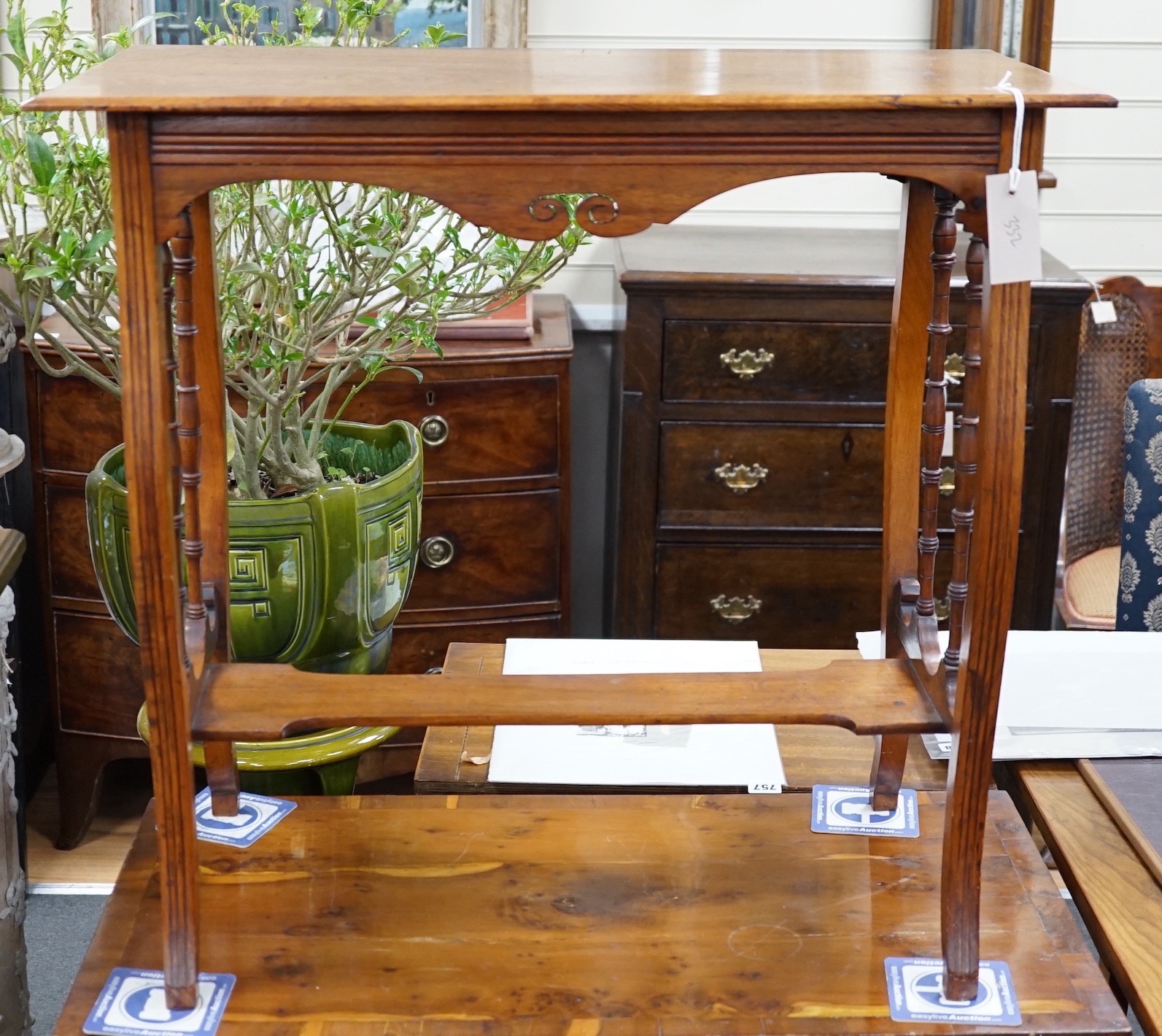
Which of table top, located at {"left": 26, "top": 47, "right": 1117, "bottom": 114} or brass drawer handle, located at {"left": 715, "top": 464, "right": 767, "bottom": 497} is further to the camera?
brass drawer handle, located at {"left": 715, "top": 464, "right": 767, "bottom": 497}

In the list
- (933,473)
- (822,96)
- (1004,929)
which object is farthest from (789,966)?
(822,96)

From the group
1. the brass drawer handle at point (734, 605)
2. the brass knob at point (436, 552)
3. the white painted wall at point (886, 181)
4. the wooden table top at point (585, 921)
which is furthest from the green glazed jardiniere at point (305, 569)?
the white painted wall at point (886, 181)

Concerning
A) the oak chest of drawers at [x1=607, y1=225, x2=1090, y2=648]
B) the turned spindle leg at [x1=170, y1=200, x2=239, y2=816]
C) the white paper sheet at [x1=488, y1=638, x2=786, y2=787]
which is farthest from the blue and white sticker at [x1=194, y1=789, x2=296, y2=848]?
the oak chest of drawers at [x1=607, y1=225, x2=1090, y2=648]

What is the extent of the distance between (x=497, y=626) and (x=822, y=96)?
6.44 feet

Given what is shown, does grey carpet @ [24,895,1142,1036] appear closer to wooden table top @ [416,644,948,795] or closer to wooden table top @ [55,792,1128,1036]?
wooden table top @ [416,644,948,795]

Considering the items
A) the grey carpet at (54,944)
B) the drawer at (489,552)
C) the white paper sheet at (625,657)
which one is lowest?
the grey carpet at (54,944)

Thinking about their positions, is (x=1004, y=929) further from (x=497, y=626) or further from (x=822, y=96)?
(x=497, y=626)

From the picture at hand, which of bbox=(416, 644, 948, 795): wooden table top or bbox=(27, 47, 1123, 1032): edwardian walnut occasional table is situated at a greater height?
bbox=(27, 47, 1123, 1032): edwardian walnut occasional table

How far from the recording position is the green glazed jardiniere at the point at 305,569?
5.36 ft

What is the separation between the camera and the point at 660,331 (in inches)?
111

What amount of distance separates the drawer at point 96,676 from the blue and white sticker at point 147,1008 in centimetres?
156

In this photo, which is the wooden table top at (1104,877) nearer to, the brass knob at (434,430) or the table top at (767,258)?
the table top at (767,258)

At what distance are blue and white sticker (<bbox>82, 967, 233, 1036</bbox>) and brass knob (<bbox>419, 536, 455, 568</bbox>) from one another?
5.15ft

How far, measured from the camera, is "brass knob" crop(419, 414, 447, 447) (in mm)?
2803
